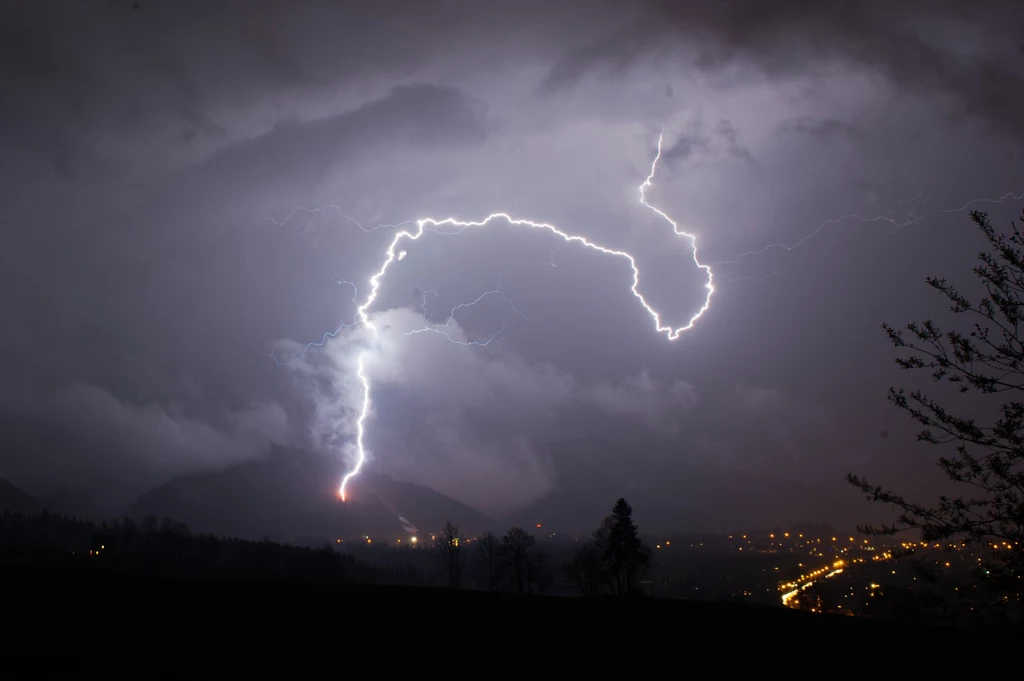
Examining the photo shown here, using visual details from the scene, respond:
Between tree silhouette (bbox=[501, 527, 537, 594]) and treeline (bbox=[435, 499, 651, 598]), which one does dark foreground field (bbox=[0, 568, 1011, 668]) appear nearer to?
treeline (bbox=[435, 499, 651, 598])

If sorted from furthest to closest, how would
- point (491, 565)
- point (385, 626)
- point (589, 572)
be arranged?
point (491, 565) < point (589, 572) < point (385, 626)

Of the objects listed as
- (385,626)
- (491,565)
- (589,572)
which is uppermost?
(385,626)

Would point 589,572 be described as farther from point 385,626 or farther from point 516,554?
point 385,626

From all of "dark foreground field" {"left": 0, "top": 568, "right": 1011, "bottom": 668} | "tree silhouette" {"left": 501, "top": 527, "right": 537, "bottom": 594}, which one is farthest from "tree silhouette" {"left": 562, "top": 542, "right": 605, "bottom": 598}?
"dark foreground field" {"left": 0, "top": 568, "right": 1011, "bottom": 668}

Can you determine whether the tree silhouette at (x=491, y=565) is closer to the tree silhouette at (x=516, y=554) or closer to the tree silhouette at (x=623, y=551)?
the tree silhouette at (x=516, y=554)

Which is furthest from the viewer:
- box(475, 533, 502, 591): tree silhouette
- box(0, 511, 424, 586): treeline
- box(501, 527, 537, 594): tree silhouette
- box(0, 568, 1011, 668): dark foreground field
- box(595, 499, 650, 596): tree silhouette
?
box(0, 511, 424, 586): treeline

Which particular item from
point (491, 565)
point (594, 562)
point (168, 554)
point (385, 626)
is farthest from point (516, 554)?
point (168, 554)

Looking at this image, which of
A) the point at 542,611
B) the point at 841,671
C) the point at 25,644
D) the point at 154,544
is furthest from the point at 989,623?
the point at 154,544
